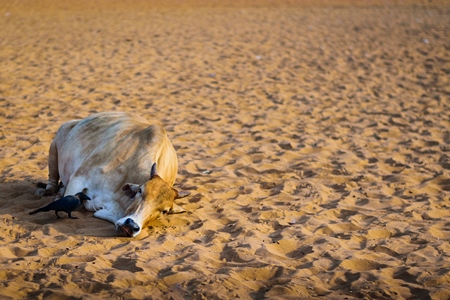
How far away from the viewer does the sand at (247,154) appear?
166 inches

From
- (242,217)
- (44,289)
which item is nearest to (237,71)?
(242,217)

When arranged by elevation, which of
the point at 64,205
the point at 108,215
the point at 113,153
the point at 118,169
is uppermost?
the point at 113,153

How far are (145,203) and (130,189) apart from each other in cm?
31

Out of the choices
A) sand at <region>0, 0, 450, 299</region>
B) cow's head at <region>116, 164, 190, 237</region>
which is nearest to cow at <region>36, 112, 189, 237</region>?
cow's head at <region>116, 164, 190, 237</region>

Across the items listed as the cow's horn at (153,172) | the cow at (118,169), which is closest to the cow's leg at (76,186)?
the cow at (118,169)

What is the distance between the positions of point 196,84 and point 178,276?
299 inches

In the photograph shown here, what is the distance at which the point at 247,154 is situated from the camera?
24.9 ft

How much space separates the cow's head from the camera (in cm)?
475

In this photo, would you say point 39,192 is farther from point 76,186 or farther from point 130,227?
point 130,227

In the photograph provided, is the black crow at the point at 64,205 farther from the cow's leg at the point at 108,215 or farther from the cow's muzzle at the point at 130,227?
the cow's muzzle at the point at 130,227

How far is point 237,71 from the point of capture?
12555mm

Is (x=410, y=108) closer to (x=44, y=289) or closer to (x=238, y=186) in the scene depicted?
(x=238, y=186)

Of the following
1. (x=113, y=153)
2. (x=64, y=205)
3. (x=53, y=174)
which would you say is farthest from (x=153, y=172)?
(x=53, y=174)

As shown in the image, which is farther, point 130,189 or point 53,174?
point 53,174
